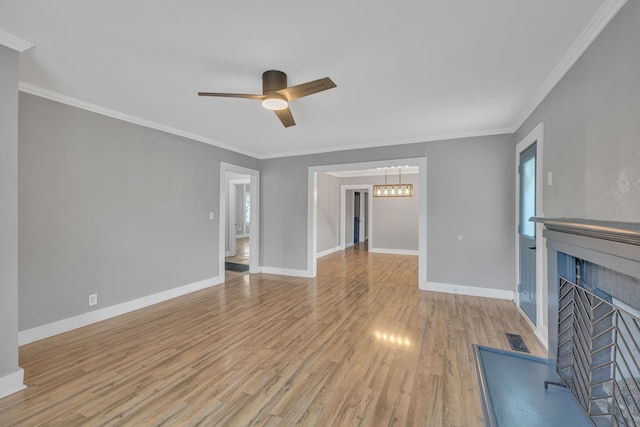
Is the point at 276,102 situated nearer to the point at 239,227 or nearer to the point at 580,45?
the point at 580,45

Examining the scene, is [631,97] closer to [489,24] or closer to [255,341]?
[489,24]

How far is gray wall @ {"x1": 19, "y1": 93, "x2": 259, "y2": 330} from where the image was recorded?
8.91ft

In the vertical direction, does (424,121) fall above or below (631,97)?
above

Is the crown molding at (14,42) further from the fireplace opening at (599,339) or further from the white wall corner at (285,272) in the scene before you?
the white wall corner at (285,272)

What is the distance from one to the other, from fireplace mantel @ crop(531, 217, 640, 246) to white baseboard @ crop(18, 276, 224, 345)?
454 centimetres

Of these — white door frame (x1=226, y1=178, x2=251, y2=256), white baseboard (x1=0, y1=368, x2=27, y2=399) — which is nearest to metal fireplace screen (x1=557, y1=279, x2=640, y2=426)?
white baseboard (x1=0, y1=368, x2=27, y2=399)

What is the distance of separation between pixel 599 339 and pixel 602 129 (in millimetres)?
1295

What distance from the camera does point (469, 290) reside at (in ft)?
14.0

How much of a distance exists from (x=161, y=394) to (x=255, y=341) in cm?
94

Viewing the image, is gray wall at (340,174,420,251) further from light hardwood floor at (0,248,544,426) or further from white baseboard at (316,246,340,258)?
light hardwood floor at (0,248,544,426)

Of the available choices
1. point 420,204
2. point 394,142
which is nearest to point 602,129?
point 420,204

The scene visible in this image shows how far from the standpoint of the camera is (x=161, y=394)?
1.95 m

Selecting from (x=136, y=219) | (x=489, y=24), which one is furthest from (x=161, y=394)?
(x=489, y=24)

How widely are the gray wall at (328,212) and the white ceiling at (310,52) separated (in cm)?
434
